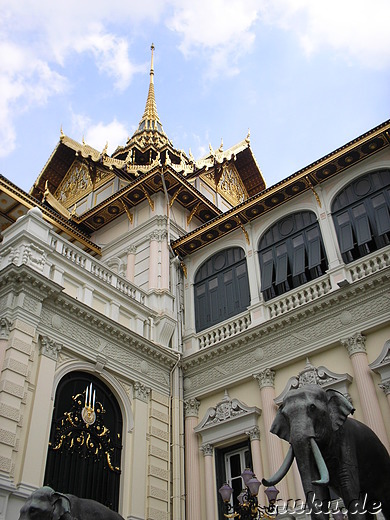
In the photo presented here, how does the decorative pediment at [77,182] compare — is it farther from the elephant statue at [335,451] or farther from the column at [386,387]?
the elephant statue at [335,451]

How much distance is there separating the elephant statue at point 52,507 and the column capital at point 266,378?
6.66 metres

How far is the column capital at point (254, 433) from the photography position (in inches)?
526

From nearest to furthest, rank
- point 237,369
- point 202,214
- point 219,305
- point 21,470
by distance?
point 21,470 → point 237,369 → point 219,305 → point 202,214

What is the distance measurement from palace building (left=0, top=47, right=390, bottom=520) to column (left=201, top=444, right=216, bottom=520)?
44 millimetres

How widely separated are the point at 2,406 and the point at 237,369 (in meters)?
5.96

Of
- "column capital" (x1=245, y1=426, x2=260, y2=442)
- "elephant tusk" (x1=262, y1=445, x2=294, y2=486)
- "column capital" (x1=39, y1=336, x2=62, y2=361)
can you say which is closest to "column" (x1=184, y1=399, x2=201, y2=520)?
"column capital" (x1=245, y1=426, x2=260, y2=442)

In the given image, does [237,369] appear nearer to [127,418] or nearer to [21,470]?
[127,418]

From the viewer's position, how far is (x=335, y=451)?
5879mm

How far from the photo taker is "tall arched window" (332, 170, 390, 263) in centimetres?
1394

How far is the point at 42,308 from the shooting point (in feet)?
41.9

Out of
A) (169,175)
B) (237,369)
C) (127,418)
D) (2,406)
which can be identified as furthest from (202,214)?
(2,406)

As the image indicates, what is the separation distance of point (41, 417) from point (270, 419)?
5.05 meters

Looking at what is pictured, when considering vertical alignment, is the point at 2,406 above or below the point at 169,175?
below

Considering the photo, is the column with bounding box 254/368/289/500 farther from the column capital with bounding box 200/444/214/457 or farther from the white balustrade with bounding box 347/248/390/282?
the white balustrade with bounding box 347/248/390/282
